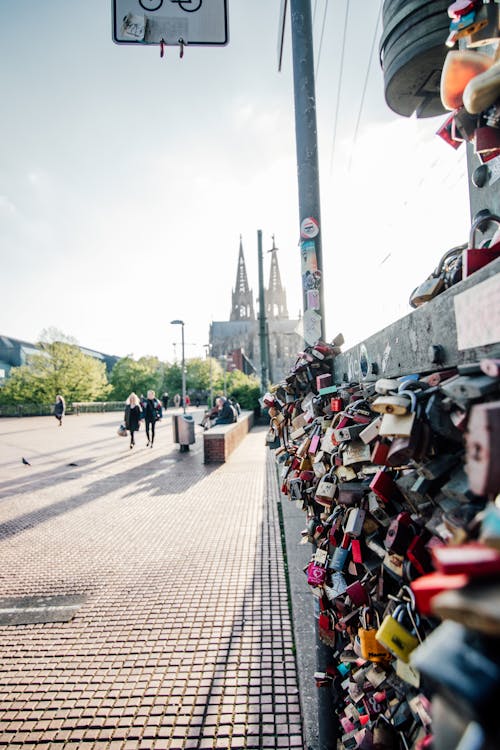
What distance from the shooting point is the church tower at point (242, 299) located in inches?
3487

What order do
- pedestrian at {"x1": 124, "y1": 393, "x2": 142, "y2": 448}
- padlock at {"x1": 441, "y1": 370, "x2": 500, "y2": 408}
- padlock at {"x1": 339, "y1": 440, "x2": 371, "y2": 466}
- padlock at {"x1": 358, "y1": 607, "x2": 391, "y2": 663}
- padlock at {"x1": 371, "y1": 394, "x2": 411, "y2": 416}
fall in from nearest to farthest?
1. padlock at {"x1": 441, "y1": 370, "x2": 500, "y2": 408}
2. padlock at {"x1": 371, "y1": 394, "x2": 411, "y2": 416}
3. padlock at {"x1": 358, "y1": 607, "x2": 391, "y2": 663}
4. padlock at {"x1": 339, "y1": 440, "x2": 371, "y2": 466}
5. pedestrian at {"x1": 124, "y1": 393, "x2": 142, "y2": 448}

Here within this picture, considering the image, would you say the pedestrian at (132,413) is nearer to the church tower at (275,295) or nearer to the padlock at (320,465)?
the padlock at (320,465)

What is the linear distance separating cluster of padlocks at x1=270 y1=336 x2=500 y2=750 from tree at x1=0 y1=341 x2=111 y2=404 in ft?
162

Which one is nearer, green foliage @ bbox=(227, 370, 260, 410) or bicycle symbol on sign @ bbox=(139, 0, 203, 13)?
bicycle symbol on sign @ bbox=(139, 0, 203, 13)

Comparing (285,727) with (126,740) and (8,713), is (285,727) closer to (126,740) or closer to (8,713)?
(126,740)

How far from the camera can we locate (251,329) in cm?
8394

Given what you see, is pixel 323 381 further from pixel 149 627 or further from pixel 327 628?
pixel 149 627

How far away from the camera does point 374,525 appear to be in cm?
141

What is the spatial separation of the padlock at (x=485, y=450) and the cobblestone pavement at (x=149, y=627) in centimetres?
252

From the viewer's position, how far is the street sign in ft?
11.2

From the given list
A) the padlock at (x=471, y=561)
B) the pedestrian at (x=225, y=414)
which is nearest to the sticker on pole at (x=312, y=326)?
the padlock at (x=471, y=561)

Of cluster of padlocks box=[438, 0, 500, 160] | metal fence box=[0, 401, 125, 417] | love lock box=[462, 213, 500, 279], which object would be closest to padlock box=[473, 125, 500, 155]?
cluster of padlocks box=[438, 0, 500, 160]

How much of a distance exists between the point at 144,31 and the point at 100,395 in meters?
52.5

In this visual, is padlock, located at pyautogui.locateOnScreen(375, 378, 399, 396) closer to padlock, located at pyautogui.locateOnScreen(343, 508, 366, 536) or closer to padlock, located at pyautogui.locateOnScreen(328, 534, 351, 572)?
padlock, located at pyautogui.locateOnScreen(343, 508, 366, 536)
